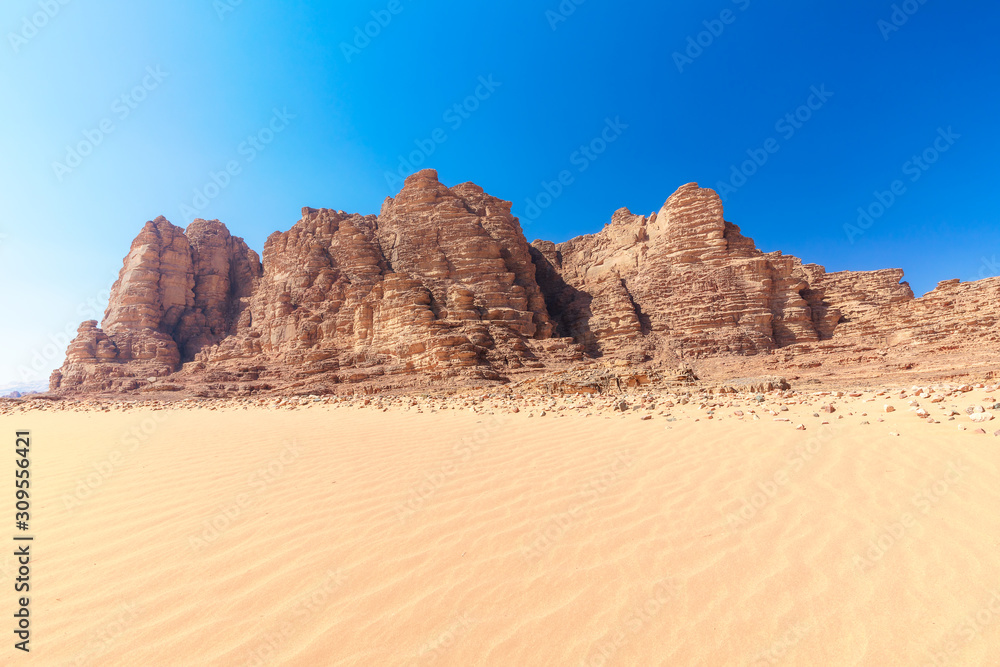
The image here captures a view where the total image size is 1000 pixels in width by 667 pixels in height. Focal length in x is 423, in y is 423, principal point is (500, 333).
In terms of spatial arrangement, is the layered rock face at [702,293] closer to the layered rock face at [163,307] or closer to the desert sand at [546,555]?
the desert sand at [546,555]

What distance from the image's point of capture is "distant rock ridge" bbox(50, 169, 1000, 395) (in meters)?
29.3

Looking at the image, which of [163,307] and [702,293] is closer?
[702,293]

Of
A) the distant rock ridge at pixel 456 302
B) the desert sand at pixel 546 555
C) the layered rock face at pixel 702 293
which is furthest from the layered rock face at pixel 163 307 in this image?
the desert sand at pixel 546 555

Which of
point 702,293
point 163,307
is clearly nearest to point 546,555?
point 702,293

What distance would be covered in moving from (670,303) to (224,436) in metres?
36.1

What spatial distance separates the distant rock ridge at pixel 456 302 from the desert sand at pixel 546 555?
19451mm

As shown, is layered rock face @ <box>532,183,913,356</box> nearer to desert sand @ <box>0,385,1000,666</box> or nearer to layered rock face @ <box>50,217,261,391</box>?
desert sand @ <box>0,385,1000,666</box>

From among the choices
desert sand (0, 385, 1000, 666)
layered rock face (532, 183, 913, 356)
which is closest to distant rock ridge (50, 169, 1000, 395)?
layered rock face (532, 183, 913, 356)

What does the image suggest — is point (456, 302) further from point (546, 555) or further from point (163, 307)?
point (163, 307)

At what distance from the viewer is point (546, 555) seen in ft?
9.21

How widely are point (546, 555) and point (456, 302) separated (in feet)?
105

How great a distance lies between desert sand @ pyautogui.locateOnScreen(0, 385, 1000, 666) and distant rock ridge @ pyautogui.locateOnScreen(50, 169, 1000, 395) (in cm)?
1945

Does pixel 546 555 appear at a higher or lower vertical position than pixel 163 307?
lower

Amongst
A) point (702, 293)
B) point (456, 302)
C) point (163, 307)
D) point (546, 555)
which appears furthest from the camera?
point (163, 307)
